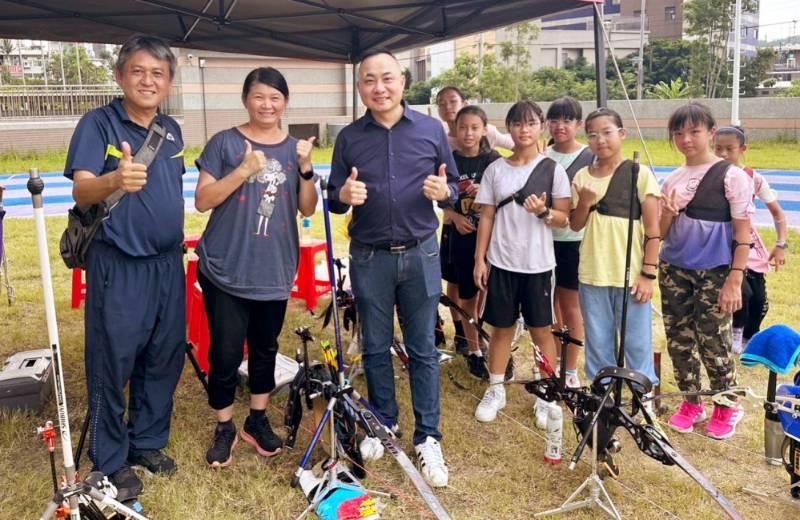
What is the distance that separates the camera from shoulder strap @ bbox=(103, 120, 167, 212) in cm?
246

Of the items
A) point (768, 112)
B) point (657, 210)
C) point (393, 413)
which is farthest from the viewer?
point (768, 112)

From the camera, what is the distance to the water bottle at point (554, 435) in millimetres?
2955

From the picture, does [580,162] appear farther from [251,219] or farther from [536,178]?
[251,219]

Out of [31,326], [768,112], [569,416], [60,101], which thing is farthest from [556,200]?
[60,101]

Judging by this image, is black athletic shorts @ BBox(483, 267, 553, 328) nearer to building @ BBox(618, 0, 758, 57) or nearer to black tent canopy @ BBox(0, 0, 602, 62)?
black tent canopy @ BBox(0, 0, 602, 62)

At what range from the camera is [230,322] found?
2.84 meters

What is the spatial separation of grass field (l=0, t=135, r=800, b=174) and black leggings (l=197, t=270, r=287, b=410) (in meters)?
13.9

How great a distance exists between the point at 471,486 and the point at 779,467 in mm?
1434

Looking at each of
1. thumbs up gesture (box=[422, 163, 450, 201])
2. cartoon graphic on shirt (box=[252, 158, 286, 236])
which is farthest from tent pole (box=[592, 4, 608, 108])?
cartoon graphic on shirt (box=[252, 158, 286, 236])

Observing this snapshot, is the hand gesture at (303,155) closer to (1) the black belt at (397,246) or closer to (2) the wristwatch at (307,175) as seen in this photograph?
(2) the wristwatch at (307,175)

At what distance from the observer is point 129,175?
2.29 meters

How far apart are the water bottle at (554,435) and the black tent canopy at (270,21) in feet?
7.31

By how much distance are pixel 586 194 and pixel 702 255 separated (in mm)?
717

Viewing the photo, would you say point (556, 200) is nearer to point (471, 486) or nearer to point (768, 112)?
point (471, 486)
